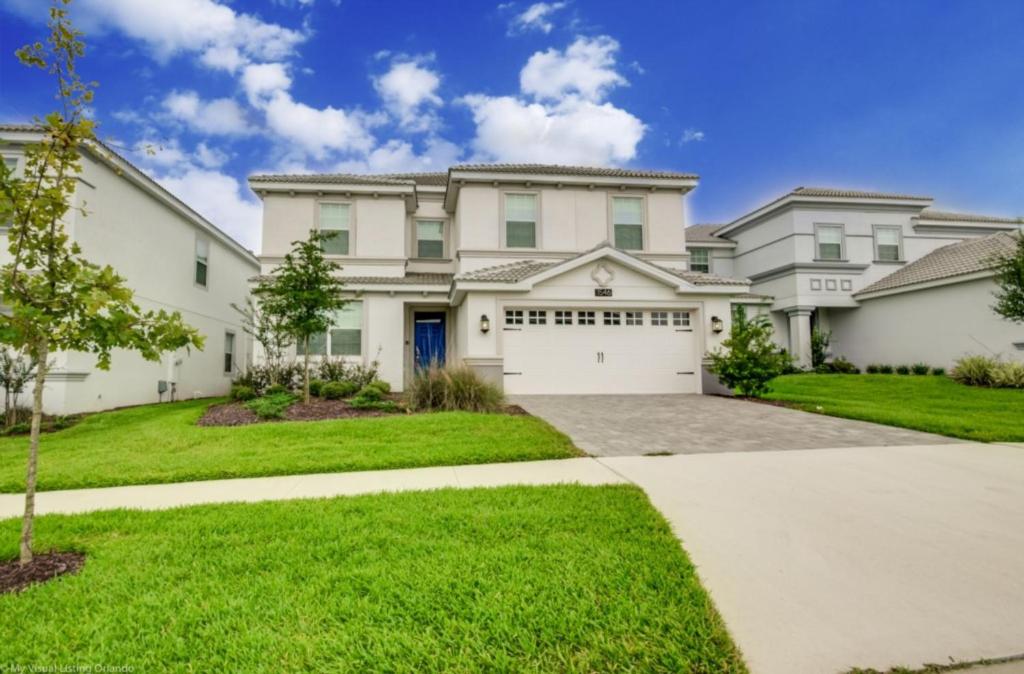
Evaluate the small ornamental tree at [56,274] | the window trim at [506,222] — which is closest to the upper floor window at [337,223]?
the window trim at [506,222]

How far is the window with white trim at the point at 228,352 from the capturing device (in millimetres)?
16750

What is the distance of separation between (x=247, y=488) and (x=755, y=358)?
1078 cm

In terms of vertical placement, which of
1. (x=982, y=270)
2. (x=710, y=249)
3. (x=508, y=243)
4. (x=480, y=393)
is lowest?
(x=480, y=393)

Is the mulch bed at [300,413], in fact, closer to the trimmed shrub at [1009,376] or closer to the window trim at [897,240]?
the trimmed shrub at [1009,376]

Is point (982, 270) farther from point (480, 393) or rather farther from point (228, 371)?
point (228, 371)

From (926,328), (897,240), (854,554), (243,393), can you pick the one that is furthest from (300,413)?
(897,240)

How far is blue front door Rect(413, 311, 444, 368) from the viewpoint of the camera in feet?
47.1

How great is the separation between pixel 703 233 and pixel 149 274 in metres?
22.0

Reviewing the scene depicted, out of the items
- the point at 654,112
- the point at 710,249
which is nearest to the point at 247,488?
the point at 654,112

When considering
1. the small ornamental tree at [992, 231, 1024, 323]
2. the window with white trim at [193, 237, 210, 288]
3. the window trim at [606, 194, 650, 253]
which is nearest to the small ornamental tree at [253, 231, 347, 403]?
the window with white trim at [193, 237, 210, 288]

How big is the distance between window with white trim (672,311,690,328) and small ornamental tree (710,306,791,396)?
51.7 inches

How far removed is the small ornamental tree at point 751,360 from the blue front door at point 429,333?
7.96m

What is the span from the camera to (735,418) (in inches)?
337

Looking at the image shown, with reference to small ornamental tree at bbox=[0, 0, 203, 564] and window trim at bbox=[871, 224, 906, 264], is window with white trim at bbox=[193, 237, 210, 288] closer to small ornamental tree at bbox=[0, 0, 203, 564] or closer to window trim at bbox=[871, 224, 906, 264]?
small ornamental tree at bbox=[0, 0, 203, 564]
